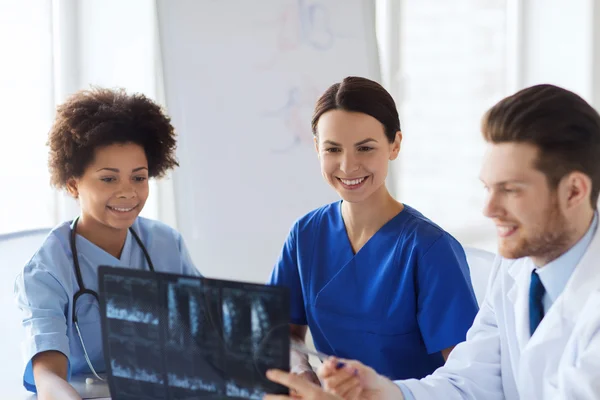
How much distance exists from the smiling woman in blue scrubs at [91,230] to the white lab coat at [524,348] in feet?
2.30

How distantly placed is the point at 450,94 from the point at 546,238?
12.2 feet

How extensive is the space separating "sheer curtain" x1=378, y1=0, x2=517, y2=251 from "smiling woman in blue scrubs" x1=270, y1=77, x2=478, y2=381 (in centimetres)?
298

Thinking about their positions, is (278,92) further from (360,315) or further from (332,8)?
(360,315)

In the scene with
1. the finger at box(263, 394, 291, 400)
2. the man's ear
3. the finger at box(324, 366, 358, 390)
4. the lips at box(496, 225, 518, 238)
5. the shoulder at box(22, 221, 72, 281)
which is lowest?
the finger at box(324, 366, 358, 390)

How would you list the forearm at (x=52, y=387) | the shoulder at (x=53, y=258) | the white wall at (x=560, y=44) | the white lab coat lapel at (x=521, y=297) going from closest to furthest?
the white lab coat lapel at (x=521, y=297), the forearm at (x=52, y=387), the shoulder at (x=53, y=258), the white wall at (x=560, y=44)

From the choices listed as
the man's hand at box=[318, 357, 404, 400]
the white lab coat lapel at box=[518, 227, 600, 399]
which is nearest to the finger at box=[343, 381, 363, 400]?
the man's hand at box=[318, 357, 404, 400]

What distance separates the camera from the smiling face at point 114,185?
167cm

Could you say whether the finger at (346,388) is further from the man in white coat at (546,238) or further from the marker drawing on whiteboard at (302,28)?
the marker drawing on whiteboard at (302,28)

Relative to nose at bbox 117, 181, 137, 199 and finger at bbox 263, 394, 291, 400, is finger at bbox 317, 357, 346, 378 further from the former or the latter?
nose at bbox 117, 181, 137, 199

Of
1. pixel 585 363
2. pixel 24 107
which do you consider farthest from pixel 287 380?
pixel 24 107

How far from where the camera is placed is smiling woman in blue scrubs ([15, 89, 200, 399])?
1.51 metres

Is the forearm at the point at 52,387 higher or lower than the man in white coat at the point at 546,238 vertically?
lower

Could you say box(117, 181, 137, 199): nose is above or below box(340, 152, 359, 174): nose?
below

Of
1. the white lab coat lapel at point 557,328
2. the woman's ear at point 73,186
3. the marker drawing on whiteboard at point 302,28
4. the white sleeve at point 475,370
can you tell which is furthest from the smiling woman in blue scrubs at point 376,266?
the marker drawing on whiteboard at point 302,28
